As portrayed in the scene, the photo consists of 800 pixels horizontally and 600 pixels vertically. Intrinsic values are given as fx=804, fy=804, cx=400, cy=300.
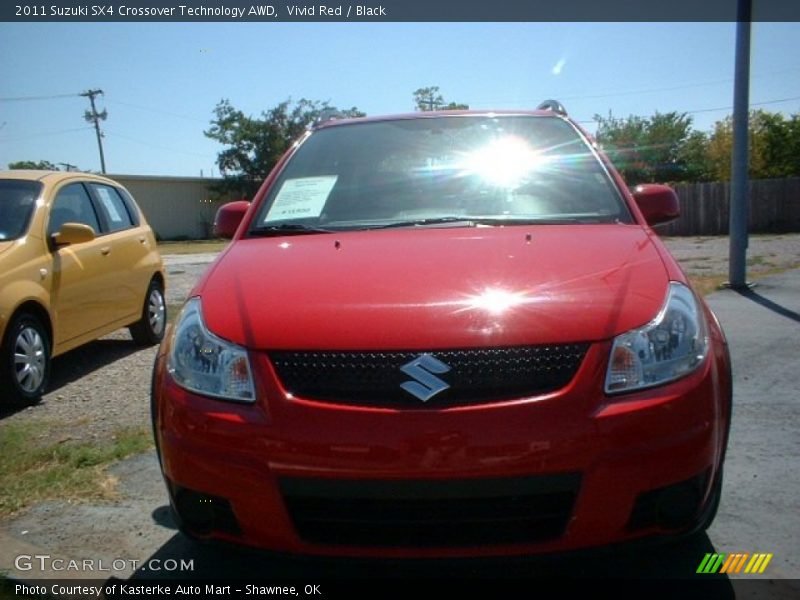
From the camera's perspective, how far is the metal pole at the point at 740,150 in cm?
1054

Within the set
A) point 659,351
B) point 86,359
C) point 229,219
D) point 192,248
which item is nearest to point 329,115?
point 229,219

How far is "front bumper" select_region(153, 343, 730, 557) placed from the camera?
2221mm

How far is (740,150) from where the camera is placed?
35.9 ft

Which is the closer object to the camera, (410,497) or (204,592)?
(410,497)

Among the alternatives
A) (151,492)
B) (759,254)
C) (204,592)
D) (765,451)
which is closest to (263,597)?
(204,592)

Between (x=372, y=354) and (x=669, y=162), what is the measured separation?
50716 millimetres

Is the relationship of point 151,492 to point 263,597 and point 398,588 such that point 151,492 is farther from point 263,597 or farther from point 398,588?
point 398,588

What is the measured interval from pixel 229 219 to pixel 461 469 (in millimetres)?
2163

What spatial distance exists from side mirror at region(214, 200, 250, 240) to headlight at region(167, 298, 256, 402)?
4.10ft

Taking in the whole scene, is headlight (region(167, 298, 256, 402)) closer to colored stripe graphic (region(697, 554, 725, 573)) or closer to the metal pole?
colored stripe graphic (region(697, 554, 725, 573))

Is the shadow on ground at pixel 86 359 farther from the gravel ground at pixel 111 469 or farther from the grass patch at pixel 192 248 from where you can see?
the grass patch at pixel 192 248

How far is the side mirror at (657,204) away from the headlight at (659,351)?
1337 millimetres

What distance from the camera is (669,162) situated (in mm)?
49469

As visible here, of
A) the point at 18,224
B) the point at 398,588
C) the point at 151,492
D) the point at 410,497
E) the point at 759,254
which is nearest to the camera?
→ the point at 410,497
